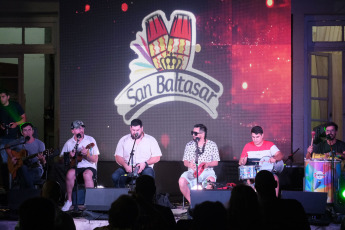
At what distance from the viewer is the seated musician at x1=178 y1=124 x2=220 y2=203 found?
7.71m

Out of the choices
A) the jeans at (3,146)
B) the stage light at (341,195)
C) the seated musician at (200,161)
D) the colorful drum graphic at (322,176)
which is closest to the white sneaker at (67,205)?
the jeans at (3,146)

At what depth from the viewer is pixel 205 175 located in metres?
7.75

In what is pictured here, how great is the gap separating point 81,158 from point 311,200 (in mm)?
3526

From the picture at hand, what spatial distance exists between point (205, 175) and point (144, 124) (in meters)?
1.82

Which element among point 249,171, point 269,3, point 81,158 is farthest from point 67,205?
point 269,3

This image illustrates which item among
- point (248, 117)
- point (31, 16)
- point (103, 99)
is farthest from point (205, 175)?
point (31, 16)

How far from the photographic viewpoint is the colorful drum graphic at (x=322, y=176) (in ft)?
23.1

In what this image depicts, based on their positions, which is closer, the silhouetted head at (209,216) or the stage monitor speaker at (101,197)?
the silhouetted head at (209,216)

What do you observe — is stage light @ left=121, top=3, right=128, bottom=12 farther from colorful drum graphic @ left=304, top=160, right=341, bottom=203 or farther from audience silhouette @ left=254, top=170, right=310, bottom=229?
audience silhouette @ left=254, top=170, right=310, bottom=229

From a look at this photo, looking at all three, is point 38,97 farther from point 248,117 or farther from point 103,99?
point 248,117

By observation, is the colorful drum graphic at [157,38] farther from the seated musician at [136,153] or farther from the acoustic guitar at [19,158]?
the acoustic guitar at [19,158]

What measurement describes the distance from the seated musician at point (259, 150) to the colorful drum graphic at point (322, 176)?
531mm

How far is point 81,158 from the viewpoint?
7770 millimetres

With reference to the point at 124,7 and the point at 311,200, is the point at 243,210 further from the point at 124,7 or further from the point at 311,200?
the point at 124,7
